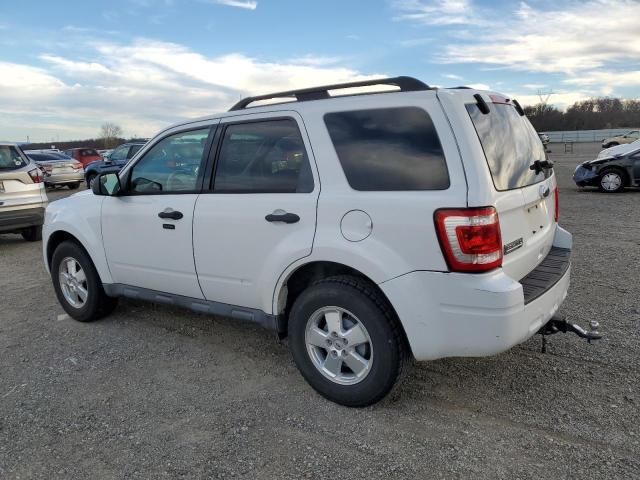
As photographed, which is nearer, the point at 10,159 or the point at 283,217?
the point at 283,217

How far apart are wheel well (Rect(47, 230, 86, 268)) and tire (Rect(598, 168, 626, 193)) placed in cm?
1239

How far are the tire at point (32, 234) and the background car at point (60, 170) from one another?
1083 centimetres

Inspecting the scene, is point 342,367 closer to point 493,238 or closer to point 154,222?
point 493,238

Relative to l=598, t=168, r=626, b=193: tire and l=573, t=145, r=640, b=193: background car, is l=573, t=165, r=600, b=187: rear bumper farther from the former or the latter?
l=598, t=168, r=626, b=193: tire

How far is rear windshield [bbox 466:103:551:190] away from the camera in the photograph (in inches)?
112

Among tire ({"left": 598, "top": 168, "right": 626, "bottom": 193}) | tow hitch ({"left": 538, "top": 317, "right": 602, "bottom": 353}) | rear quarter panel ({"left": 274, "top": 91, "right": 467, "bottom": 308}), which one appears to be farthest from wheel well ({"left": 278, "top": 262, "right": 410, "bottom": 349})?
tire ({"left": 598, "top": 168, "right": 626, "bottom": 193})

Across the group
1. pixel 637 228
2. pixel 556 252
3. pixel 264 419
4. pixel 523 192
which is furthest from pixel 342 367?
pixel 637 228

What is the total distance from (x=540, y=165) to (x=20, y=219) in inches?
330

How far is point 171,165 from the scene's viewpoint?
13.3 feet

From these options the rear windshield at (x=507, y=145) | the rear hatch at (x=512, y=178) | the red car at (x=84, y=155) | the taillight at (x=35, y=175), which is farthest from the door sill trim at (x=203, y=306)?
the red car at (x=84, y=155)

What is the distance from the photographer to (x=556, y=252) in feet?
12.1

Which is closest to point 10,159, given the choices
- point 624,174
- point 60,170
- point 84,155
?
point 60,170

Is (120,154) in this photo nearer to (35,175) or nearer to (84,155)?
(84,155)

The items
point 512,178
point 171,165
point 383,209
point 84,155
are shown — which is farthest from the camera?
point 84,155
